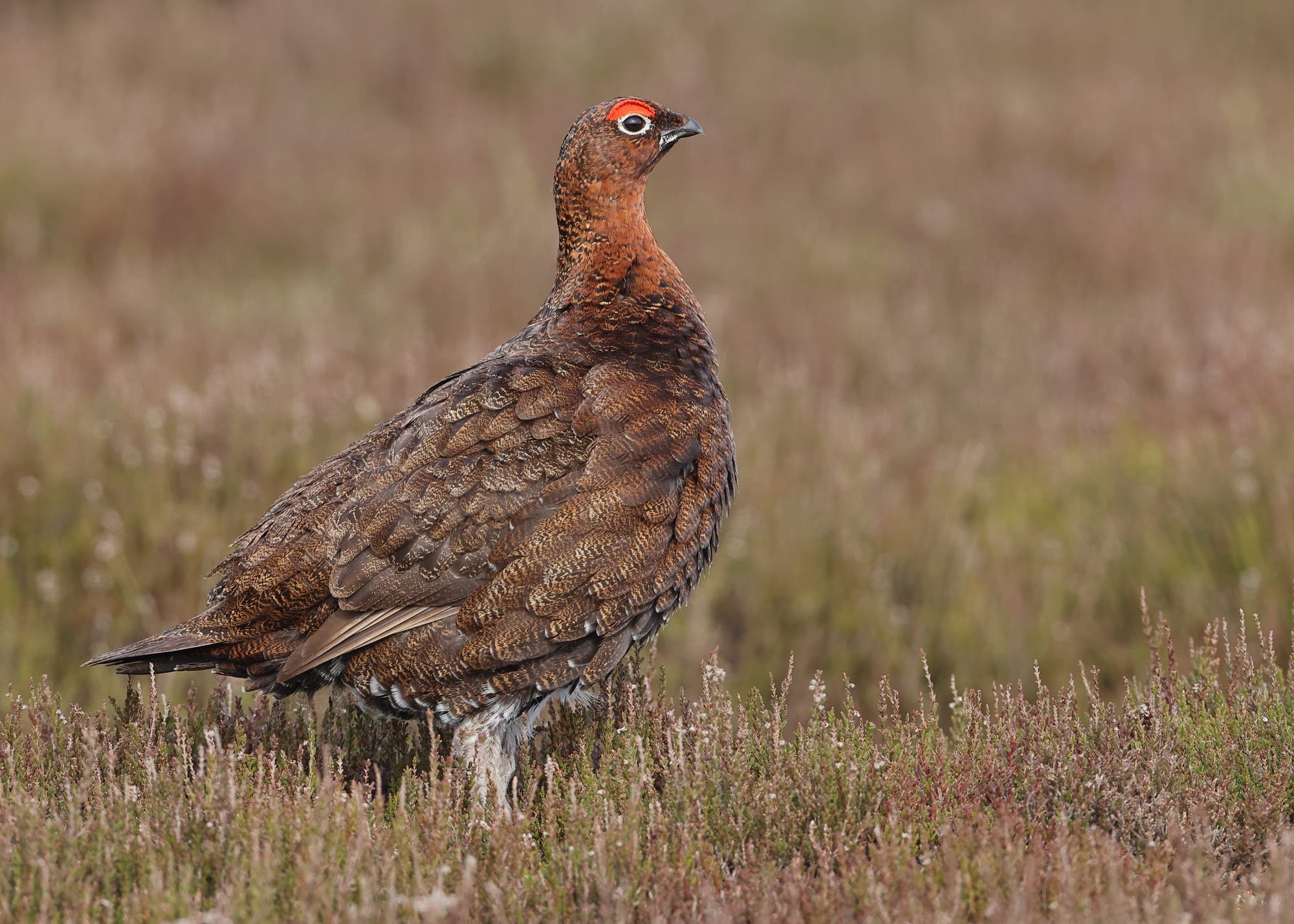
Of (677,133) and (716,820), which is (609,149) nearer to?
(677,133)

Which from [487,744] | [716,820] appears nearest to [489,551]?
[487,744]

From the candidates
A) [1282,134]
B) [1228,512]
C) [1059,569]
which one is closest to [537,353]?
[1059,569]

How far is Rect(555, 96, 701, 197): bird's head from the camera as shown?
12.9ft

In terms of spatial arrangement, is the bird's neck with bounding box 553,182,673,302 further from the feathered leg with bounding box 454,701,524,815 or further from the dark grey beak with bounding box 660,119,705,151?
the feathered leg with bounding box 454,701,524,815

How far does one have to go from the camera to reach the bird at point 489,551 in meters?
3.24

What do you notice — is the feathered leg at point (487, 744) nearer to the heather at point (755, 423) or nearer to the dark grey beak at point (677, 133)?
the heather at point (755, 423)

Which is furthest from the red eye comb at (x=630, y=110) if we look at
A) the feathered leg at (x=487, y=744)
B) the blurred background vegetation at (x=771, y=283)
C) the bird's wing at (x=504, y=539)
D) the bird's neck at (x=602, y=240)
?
the blurred background vegetation at (x=771, y=283)

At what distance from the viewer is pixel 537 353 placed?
3611mm

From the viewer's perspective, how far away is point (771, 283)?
30.7 ft

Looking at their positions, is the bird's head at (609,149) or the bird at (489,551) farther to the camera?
the bird's head at (609,149)

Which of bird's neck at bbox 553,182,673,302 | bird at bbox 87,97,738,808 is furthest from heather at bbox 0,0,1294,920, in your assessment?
bird's neck at bbox 553,182,673,302

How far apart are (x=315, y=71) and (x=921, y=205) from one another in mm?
5866

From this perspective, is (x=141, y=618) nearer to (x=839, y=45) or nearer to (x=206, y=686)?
(x=206, y=686)

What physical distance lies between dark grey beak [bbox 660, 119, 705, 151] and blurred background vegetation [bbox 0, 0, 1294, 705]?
2.45m
